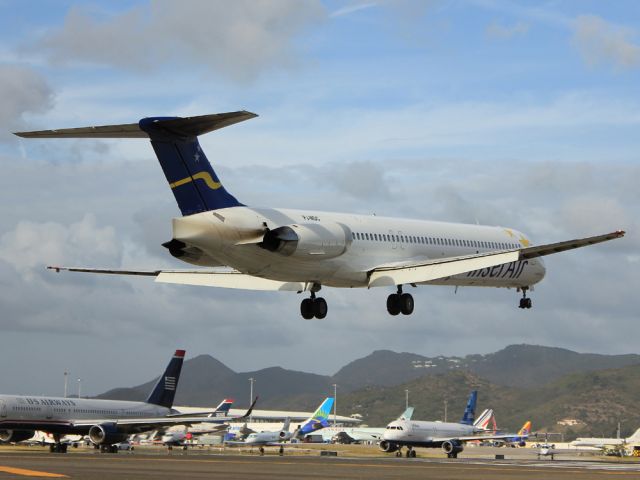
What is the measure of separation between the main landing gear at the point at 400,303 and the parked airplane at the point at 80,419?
34.4 m

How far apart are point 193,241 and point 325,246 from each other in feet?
16.6

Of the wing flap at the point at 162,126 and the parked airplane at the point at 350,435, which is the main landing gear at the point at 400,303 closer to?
the wing flap at the point at 162,126

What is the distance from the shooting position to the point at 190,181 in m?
35.0

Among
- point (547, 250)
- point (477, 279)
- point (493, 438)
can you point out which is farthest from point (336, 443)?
point (547, 250)

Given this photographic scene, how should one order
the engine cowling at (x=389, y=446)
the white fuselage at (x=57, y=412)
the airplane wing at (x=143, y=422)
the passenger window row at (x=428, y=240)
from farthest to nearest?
1. the engine cowling at (x=389, y=446)
2. the airplane wing at (x=143, y=422)
3. the white fuselage at (x=57, y=412)
4. the passenger window row at (x=428, y=240)

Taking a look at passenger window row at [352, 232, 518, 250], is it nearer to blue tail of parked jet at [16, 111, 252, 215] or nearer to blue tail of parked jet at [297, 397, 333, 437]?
blue tail of parked jet at [16, 111, 252, 215]

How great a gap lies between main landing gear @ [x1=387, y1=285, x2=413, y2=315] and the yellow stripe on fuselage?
32.7ft

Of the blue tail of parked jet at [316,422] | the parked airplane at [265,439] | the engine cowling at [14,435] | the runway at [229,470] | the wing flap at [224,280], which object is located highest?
the wing flap at [224,280]

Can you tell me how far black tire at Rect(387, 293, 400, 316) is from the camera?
139 feet

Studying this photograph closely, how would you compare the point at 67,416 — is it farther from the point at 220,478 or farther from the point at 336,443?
the point at 336,443

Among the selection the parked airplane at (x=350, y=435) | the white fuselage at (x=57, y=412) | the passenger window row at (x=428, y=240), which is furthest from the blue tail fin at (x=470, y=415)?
the passenger window row at (x=428, y=240)

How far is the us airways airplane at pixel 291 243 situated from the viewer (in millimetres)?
34344

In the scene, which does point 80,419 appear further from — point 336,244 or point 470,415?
point 336,244

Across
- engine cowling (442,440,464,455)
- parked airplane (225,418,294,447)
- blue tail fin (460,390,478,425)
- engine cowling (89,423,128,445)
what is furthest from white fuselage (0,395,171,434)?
blue tail fin (460,390,478,425)
